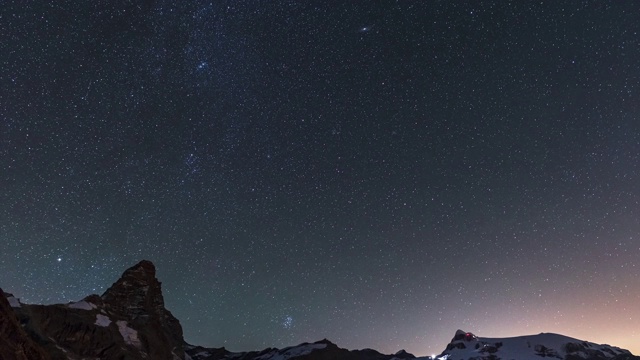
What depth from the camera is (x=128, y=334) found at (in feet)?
272

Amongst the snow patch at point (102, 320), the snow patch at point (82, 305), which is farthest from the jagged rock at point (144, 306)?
the snow patch at point (102, 320)

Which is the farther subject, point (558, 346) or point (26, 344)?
point (558, 346)

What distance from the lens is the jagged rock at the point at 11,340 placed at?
35.3m

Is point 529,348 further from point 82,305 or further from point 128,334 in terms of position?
point 82,305

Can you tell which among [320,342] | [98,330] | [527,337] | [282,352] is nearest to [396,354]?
[320,342]

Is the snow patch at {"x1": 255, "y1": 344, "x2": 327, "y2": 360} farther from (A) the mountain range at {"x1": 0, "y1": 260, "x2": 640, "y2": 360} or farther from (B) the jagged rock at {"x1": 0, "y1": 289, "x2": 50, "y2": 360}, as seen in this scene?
(B) the jagged rock at {"x1": 0, "y1": 289, "x2": 50, "y2": 360}

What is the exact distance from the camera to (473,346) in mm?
183375

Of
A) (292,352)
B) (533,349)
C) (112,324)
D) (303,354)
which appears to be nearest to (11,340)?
(112,324)

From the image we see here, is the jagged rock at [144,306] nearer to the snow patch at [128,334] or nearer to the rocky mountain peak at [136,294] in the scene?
the rocky mountain peak at [136,294]

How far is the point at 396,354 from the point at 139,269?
11714cm

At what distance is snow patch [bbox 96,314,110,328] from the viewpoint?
8031 centimetres

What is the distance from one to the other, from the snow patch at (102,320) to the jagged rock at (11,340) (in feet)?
146

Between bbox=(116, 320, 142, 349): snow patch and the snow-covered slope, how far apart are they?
137455mm

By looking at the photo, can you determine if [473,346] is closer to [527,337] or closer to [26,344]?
[527,337]
